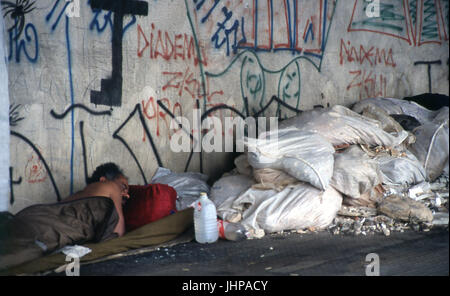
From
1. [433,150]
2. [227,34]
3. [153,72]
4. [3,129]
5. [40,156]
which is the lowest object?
[433,150]

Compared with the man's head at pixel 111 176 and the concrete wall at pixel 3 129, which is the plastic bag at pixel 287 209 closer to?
the man's head at pixel 111 176

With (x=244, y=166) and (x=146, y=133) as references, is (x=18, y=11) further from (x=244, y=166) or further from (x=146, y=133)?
(x=244, y=166)

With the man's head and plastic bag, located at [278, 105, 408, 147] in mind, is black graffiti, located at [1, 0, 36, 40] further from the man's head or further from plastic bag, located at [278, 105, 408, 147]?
plastic bag, located at [278, 105, 408, 147]

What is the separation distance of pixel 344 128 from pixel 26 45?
2696 millimetres

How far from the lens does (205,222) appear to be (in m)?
3.88

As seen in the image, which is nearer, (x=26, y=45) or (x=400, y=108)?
(x=26, y=45)

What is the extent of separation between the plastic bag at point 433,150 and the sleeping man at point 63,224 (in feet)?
9.38

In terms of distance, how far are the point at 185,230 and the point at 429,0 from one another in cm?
538

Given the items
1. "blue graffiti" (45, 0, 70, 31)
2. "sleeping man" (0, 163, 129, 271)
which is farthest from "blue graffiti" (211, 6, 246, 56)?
"sleeping man" (0, 163, 129, 271)

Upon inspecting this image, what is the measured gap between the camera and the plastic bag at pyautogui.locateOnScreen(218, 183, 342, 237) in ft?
13.3

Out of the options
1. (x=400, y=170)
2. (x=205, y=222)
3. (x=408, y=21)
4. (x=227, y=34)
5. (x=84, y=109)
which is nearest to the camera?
(x=205, y=222)

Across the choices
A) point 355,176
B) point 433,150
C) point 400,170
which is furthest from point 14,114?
point 433,150

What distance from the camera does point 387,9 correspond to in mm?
6875

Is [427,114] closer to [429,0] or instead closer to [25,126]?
[429,0]
